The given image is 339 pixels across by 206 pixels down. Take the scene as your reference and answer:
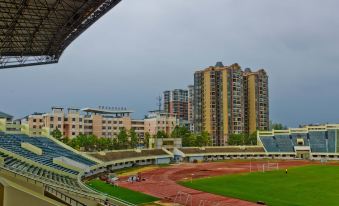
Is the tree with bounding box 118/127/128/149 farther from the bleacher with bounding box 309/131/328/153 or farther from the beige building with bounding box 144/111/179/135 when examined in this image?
the bleacher with bounding box 309/131/328/153

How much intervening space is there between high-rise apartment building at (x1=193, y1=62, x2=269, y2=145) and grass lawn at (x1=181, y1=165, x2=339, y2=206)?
68.5 m

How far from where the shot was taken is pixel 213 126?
426ft

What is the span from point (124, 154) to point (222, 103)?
197ft

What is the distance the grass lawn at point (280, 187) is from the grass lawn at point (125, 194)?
8.01 meters

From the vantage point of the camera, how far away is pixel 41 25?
23453 mm

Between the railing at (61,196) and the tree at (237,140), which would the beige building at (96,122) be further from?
the railing at (61,196)

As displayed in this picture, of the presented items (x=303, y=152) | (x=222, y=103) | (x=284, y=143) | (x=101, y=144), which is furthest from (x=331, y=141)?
(x=101, y=144)

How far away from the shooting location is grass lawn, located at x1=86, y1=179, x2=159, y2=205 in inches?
1513

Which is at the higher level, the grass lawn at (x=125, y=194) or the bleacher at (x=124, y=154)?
the bleacher at (x=124, y=154)

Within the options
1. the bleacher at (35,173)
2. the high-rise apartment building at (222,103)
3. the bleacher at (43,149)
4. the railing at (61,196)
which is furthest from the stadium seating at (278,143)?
the railing at (61,196)

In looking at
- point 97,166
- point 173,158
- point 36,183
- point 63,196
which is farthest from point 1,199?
point 173,158

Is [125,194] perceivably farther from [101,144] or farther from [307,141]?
[307,141]

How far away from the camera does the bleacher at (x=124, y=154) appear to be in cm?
7082

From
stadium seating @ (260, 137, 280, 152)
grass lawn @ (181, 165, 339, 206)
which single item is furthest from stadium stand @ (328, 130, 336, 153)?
grass lawn @ (181, 165, 339, 206)
